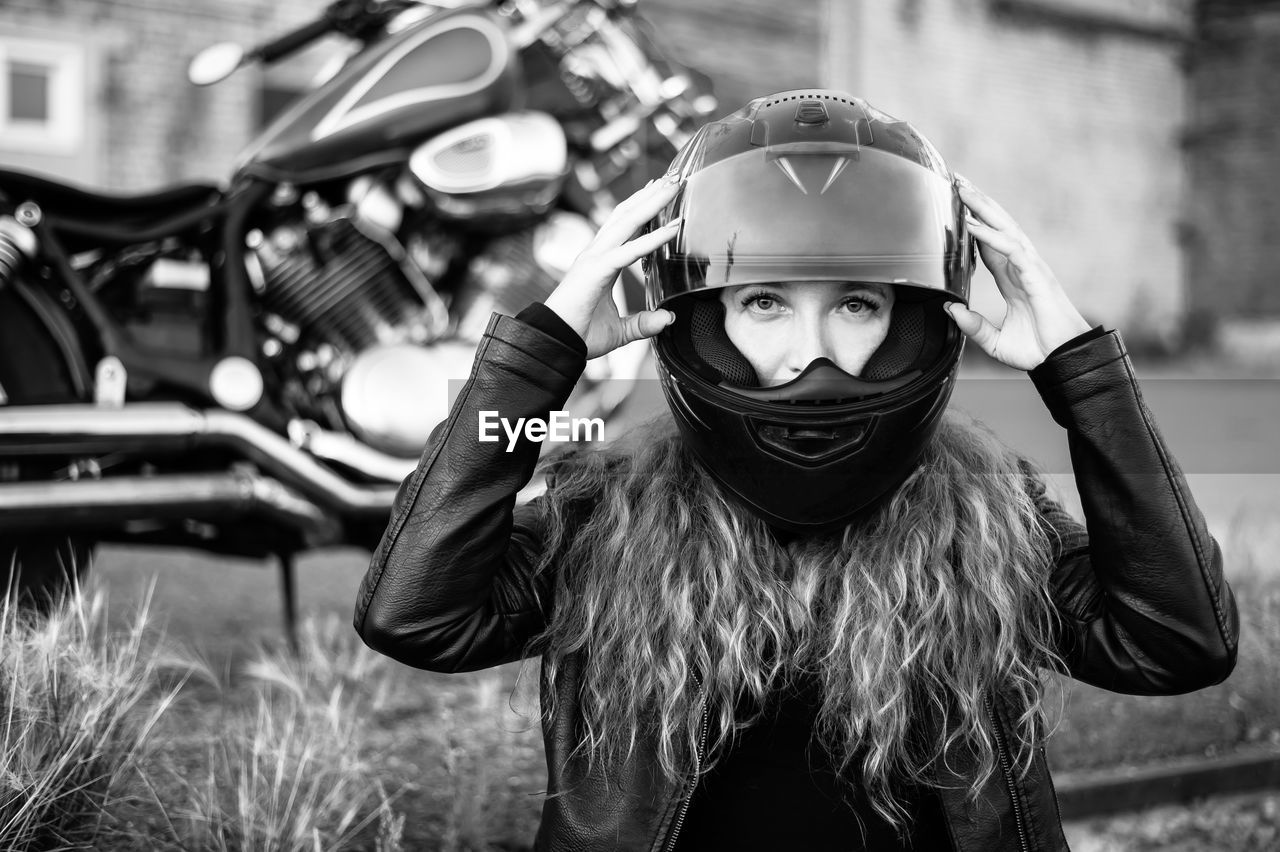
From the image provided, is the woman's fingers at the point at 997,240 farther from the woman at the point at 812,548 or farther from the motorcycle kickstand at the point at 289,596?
the motorcycle kickstand at the point at 289,596

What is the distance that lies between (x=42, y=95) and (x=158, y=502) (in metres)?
6.34

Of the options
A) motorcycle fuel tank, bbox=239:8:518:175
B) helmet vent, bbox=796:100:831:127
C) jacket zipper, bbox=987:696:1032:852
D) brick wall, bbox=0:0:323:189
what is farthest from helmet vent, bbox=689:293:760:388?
brick wall, bbox=0:0:323:189

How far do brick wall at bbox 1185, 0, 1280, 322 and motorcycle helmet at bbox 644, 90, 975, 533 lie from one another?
1671 centimetres

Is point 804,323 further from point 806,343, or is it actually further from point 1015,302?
point 1015,302

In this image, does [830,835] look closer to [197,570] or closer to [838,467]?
[838,467]

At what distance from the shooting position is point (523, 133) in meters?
3.84

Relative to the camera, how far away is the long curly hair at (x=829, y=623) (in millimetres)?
1591

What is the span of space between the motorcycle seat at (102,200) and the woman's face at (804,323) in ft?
7.46

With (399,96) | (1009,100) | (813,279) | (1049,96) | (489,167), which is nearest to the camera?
(813,279)

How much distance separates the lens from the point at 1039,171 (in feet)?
51.5

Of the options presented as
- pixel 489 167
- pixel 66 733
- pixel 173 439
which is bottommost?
pixel 66 733

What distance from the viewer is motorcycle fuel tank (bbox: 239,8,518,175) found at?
3.57 m

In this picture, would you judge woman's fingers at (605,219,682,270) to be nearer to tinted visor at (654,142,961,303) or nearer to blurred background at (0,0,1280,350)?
tinted visor at (654,142,961,303)

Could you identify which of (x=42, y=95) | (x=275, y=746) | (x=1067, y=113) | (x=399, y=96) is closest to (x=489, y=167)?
(x=399, y=96)
